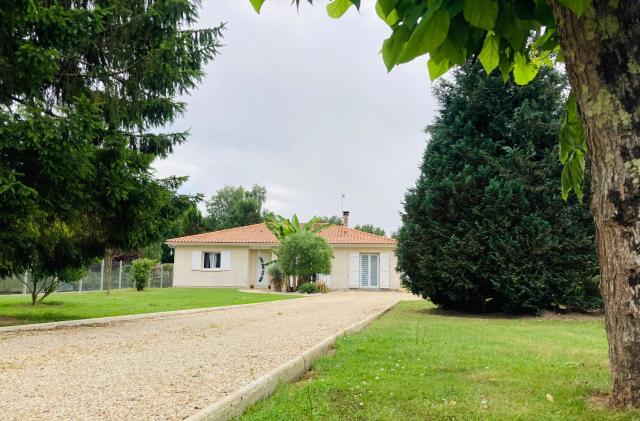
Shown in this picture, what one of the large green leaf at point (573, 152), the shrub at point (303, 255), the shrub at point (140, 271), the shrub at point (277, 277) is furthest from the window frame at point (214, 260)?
the large green leaf at point (573, 152)

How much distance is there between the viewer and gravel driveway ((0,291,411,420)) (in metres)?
3.74

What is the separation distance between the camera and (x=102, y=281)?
1044 inches

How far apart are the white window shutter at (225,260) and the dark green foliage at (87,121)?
1898 cm

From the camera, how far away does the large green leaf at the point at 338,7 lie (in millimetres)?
2264

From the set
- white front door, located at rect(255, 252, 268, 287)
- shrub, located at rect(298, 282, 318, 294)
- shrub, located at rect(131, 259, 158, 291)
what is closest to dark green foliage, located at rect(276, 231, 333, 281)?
shrub, located at rect(298, 282, 318, 294)

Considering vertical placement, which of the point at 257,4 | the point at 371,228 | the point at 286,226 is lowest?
the point at 257,4

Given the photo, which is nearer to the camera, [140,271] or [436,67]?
[436,67]

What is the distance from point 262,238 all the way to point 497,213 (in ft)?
71.0

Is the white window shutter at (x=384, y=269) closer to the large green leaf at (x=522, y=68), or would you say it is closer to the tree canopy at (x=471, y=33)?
the tree canopy at (x=471, y=33)

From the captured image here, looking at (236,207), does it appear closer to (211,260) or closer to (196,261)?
(211,260)

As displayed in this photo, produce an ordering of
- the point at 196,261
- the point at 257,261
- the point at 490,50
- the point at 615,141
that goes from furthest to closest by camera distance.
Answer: the point at 257,261
the point at 196,261
the point at 615,141
the point at 490,50

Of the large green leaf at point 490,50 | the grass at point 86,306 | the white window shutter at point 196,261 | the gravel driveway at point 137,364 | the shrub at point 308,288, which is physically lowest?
the gravel driveway at point 137,364

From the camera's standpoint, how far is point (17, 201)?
24.0 ft

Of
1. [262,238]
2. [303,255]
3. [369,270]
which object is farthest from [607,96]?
[262,238]
